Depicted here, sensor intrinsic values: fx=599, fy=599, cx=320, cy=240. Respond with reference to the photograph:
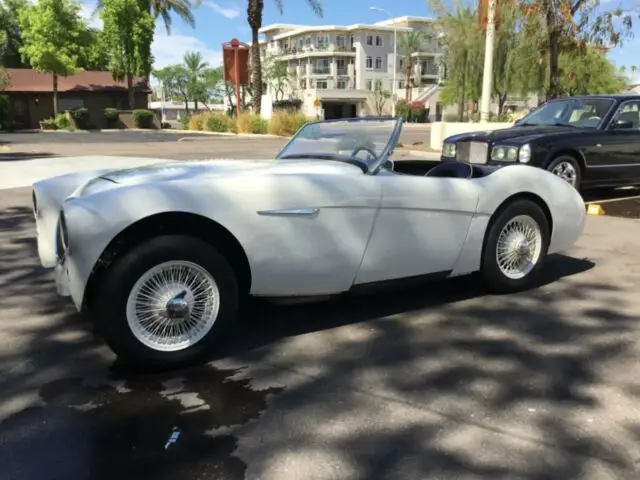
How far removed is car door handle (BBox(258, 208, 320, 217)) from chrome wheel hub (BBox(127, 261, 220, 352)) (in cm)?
46

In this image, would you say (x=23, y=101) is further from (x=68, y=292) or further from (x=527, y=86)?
(x=68, y=292)

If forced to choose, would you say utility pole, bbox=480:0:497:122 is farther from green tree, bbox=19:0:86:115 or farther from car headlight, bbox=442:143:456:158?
green tree, bbox=19:0:86:115

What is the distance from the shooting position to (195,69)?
364ft

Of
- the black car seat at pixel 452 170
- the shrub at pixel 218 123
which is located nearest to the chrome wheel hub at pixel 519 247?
the black car seat at pixel 452 170

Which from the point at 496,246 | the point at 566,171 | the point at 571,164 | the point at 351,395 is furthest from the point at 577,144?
the point at 351,395

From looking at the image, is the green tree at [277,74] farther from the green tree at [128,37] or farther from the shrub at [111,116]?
the shrub at [111,116]

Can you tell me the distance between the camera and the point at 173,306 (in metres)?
3.14

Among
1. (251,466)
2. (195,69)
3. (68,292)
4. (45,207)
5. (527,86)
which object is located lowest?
(251,466)

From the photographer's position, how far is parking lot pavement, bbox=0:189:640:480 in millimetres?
2402

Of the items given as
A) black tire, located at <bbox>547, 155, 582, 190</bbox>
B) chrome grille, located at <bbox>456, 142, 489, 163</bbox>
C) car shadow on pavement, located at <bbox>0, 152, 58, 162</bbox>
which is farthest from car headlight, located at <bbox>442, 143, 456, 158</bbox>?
A: car shadow on pavement, located at <bbox>0, 152, 58, 162</bbox>

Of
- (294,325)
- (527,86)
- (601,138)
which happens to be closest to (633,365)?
(294,325)

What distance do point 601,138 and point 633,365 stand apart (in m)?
5.99

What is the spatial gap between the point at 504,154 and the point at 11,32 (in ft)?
195

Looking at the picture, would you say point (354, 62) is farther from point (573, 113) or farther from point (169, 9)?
point (573, 113)
